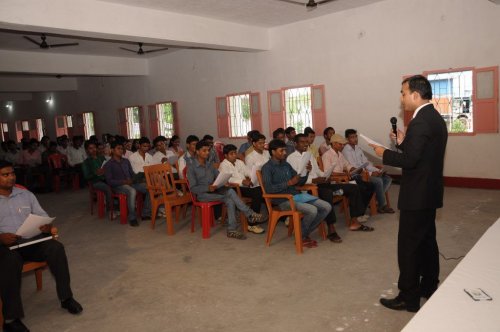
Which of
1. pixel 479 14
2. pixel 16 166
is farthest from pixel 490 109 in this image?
pixel 16 166

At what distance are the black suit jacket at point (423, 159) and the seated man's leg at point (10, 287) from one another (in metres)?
2.60

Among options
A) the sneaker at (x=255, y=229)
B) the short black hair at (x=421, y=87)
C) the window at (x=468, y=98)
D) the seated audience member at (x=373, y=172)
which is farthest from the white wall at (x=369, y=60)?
the short black hair at (x=421, y=87)

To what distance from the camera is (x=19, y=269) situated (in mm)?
2961

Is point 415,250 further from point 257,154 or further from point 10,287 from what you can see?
point 257,154

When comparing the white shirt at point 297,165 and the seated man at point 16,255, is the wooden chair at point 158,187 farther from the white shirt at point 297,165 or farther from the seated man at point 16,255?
the seated man at point 16,255

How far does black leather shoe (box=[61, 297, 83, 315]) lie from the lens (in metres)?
3.15

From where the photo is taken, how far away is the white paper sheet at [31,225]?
3.03 metres

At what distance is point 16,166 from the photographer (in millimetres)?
9961

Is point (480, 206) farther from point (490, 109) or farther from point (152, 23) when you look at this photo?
point (152, 23)

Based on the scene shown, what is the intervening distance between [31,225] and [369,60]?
6.39 meters

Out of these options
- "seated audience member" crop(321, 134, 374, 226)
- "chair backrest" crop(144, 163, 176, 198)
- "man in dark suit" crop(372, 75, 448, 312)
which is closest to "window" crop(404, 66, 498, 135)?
"seated audience member" crop(321, 134, 374, 226)

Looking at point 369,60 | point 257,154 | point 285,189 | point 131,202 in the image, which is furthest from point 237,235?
point 369,60

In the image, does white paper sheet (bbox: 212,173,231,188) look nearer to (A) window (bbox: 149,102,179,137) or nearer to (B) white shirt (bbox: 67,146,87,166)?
(B) white shirt (bbox: 67,146,87,166)

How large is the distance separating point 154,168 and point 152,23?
9.13 ft
